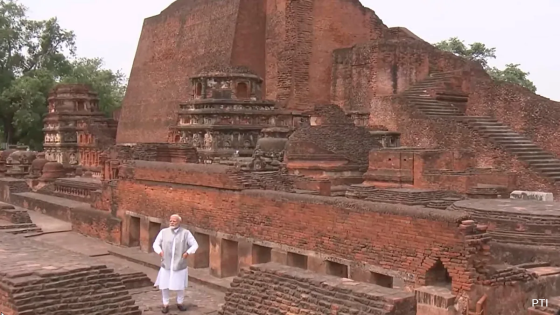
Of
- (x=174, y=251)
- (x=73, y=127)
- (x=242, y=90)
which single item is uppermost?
(x=242, y=90)

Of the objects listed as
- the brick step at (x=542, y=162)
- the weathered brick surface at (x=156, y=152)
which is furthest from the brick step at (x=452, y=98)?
the weathered brick surface at (x=156, y=152)

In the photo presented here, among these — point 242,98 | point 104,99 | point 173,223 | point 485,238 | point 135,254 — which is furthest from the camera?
point 104,99

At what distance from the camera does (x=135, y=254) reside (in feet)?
39.4

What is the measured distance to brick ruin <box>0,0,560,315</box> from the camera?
6848mm

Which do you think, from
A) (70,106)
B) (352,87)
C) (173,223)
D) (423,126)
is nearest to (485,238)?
(173,223)

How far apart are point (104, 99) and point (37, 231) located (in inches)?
1037

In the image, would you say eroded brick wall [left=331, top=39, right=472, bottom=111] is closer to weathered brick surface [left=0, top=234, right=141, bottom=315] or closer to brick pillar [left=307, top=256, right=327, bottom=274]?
brick pillar [left=307, top=256, right=327, bottom=274]

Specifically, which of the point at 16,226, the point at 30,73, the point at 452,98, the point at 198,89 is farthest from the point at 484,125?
the point at 30,73

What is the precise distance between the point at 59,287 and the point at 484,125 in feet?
39.1

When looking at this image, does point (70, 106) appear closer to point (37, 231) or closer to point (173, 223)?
point (37, 231)

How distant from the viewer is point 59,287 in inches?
251

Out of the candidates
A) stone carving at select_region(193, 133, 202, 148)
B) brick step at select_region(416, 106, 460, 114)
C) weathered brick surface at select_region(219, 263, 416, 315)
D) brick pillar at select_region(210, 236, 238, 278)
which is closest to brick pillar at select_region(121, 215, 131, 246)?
brick pillar at select_region(210, 236, 238, 278)

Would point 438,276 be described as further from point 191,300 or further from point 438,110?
point 438,110

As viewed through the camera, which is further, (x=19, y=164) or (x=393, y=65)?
(x=19, y=164)
